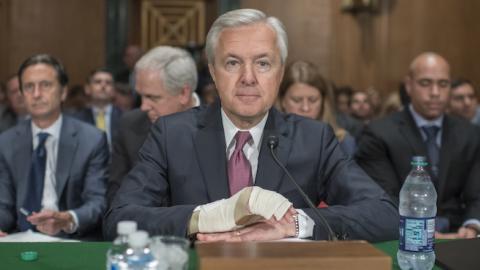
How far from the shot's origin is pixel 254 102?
95.7 inches

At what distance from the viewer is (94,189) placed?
359 cm

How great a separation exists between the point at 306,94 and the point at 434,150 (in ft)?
2.61

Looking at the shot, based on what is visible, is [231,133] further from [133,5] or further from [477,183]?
[133,5]

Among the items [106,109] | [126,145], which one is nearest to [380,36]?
[106,109]

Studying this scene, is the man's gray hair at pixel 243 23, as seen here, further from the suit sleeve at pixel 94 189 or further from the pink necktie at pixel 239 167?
the suit sleeve at pixel 94 189

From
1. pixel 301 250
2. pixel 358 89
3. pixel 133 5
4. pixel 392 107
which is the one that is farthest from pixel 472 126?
pixel 133 5

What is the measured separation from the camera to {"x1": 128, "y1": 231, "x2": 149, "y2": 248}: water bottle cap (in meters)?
1.47

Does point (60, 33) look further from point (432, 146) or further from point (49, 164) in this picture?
point (432, 146)

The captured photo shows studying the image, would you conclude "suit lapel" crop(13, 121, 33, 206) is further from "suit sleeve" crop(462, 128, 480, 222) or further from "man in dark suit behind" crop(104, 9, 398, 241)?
"suit sleeve" crop(462, 128, 480, 222)

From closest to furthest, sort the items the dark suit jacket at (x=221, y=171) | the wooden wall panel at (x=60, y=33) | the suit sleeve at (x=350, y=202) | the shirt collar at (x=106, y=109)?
the suit sleeve at (x=350, y=202), the dark suit jacket at (x=221, y=171), the shirt collar at (x=106, y=109), the wooden wall panel at (x=60, y=33)

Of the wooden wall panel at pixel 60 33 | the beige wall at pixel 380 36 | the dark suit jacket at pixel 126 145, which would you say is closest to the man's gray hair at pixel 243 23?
the dark suit jacket at pixel 126 145

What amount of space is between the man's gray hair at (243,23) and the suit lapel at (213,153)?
216 millimetres

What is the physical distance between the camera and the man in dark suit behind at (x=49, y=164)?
3.46 meters

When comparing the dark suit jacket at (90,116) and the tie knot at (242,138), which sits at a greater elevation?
the tie knot at (242,138)
